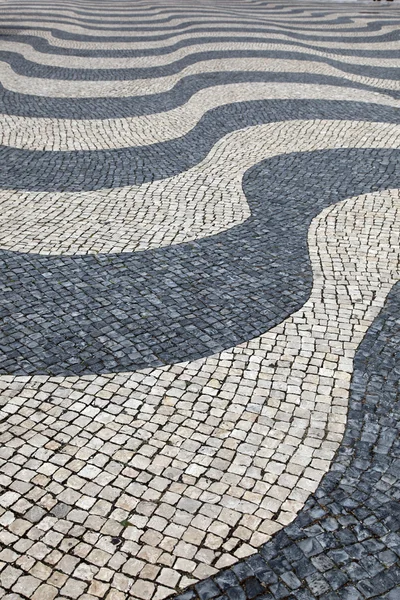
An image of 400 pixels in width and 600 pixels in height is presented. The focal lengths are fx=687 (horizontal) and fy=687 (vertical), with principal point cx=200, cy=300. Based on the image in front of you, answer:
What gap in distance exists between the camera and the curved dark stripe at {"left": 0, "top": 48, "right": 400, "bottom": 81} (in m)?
16.9

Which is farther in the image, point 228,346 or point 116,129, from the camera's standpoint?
point 116,129

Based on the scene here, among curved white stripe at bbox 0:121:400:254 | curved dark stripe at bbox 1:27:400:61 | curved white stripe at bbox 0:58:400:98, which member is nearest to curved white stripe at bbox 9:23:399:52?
curved dark stripe at bbox 1:27:400:61

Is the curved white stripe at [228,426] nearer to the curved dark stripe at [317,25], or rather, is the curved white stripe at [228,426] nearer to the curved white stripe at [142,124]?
the curved white stripe at [142,124]

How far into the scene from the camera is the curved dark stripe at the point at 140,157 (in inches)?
415

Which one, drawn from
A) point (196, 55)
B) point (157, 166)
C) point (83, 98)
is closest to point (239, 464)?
point (157, 166)

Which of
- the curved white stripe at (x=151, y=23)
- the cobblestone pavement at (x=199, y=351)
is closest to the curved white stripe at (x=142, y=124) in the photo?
the cobblestone pavement at (x=199, y=351)

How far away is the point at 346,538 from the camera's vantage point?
14.7ft

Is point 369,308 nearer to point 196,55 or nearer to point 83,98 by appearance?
point 83,98

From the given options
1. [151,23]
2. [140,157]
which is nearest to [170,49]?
[151,23]

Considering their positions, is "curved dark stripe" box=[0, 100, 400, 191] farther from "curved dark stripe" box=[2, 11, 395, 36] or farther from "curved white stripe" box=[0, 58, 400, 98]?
"curved dark stripe" box=[2, 11, 395, 36]

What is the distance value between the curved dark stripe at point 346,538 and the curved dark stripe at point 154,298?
168cm

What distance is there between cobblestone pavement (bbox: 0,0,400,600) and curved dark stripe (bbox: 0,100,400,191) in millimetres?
55

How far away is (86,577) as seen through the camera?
4211 millimetres

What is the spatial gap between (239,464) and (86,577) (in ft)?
4.60
